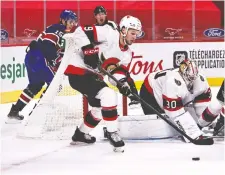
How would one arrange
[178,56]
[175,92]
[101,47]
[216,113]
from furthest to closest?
[178,56] → [216,113] → [175,92] → [101,47]

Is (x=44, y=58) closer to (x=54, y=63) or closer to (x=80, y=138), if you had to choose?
(x=54, y=63)

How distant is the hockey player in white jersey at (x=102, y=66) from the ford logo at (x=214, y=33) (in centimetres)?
410

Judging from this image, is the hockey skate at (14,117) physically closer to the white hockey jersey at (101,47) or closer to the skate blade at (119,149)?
the white hockey jersey at (101,47)

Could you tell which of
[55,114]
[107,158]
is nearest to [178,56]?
[55,114]

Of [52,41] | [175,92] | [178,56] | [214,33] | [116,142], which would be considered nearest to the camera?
[116,142]

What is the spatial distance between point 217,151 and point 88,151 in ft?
2.38

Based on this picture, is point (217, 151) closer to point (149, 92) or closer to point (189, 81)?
point (189, 81)

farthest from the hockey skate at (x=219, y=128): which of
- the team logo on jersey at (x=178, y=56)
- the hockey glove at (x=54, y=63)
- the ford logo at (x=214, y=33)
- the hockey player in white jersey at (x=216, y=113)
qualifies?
the ford logo at (x=214, y=33)

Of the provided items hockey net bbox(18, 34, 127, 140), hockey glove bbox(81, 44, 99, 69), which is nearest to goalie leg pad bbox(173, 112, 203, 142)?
hockey glove bbox(81, 44, 99, 69)

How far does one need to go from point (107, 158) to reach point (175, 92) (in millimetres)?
660

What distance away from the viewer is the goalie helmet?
12.1 feet

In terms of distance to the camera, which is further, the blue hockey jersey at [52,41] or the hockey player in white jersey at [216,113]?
the blue hockey jersey at [52,41]

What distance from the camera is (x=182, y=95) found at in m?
3.73

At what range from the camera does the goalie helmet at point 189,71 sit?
3.69 meters
